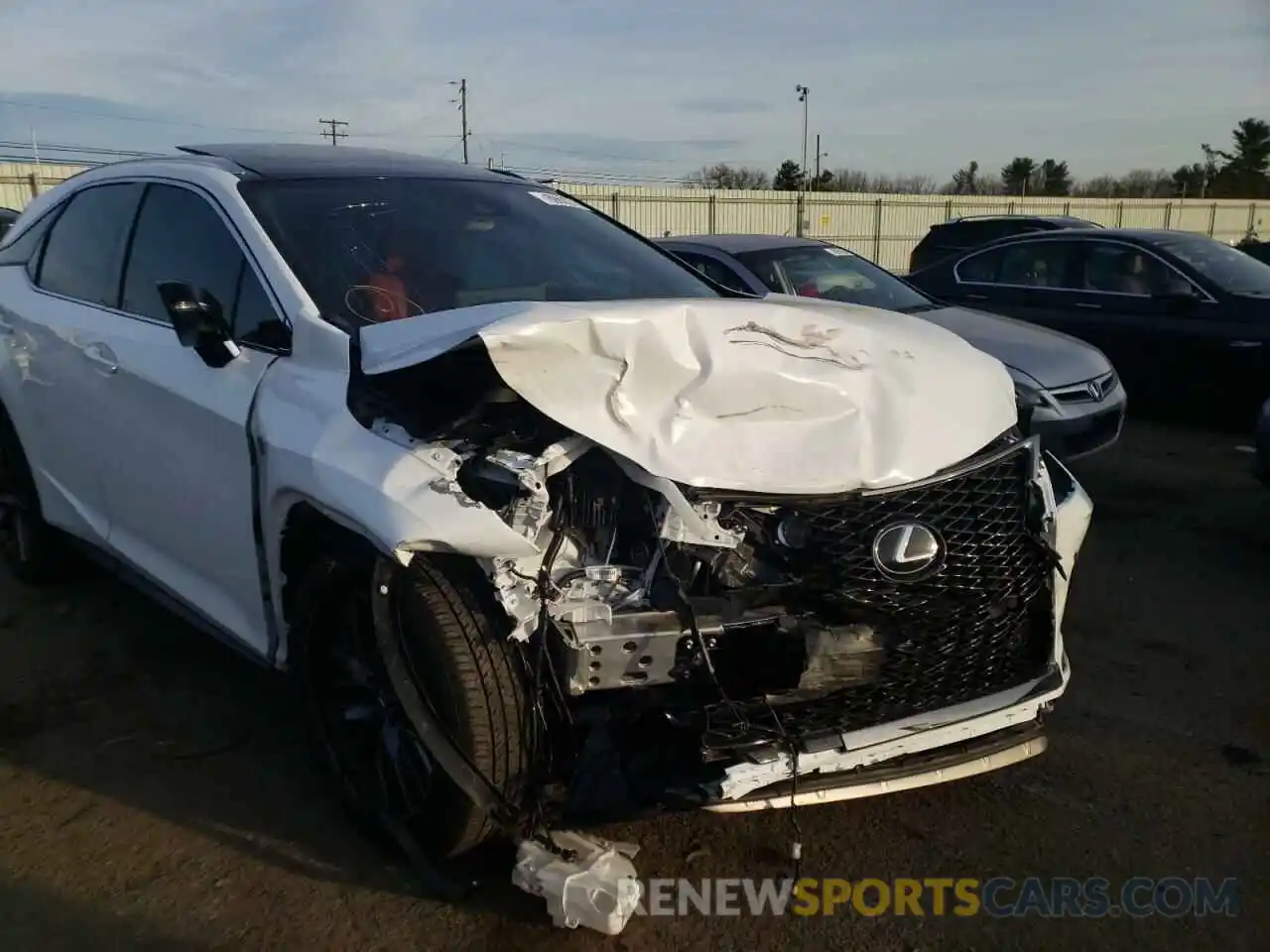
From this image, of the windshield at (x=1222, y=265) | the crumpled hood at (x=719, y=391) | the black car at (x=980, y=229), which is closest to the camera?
A: the crumpled hood at (x=719, y=391)

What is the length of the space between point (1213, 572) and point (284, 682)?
4.11 meters

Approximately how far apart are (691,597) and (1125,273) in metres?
7.40

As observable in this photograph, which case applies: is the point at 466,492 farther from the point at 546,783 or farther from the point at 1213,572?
the point at 1213,572

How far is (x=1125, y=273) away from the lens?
8.66 metres

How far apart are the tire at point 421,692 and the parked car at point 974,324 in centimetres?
384

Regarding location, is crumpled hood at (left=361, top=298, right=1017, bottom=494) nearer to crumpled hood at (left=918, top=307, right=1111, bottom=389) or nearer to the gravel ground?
the gravel ground

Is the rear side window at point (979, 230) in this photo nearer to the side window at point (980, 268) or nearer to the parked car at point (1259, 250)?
the parked car at point (1259, 250)

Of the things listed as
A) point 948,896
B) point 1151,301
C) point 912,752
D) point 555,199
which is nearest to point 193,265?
point 555,199

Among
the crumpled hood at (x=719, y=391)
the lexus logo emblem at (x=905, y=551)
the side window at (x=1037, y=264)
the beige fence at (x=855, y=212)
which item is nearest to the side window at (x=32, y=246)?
the crumpled hood at (x=719, y=391)

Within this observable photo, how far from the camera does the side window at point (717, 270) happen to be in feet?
24.1

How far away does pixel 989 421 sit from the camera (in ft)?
9.61

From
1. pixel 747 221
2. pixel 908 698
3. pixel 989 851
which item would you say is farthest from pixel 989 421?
pixel 747 221

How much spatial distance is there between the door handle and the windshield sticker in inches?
63.4

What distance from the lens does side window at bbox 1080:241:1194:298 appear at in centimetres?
837
